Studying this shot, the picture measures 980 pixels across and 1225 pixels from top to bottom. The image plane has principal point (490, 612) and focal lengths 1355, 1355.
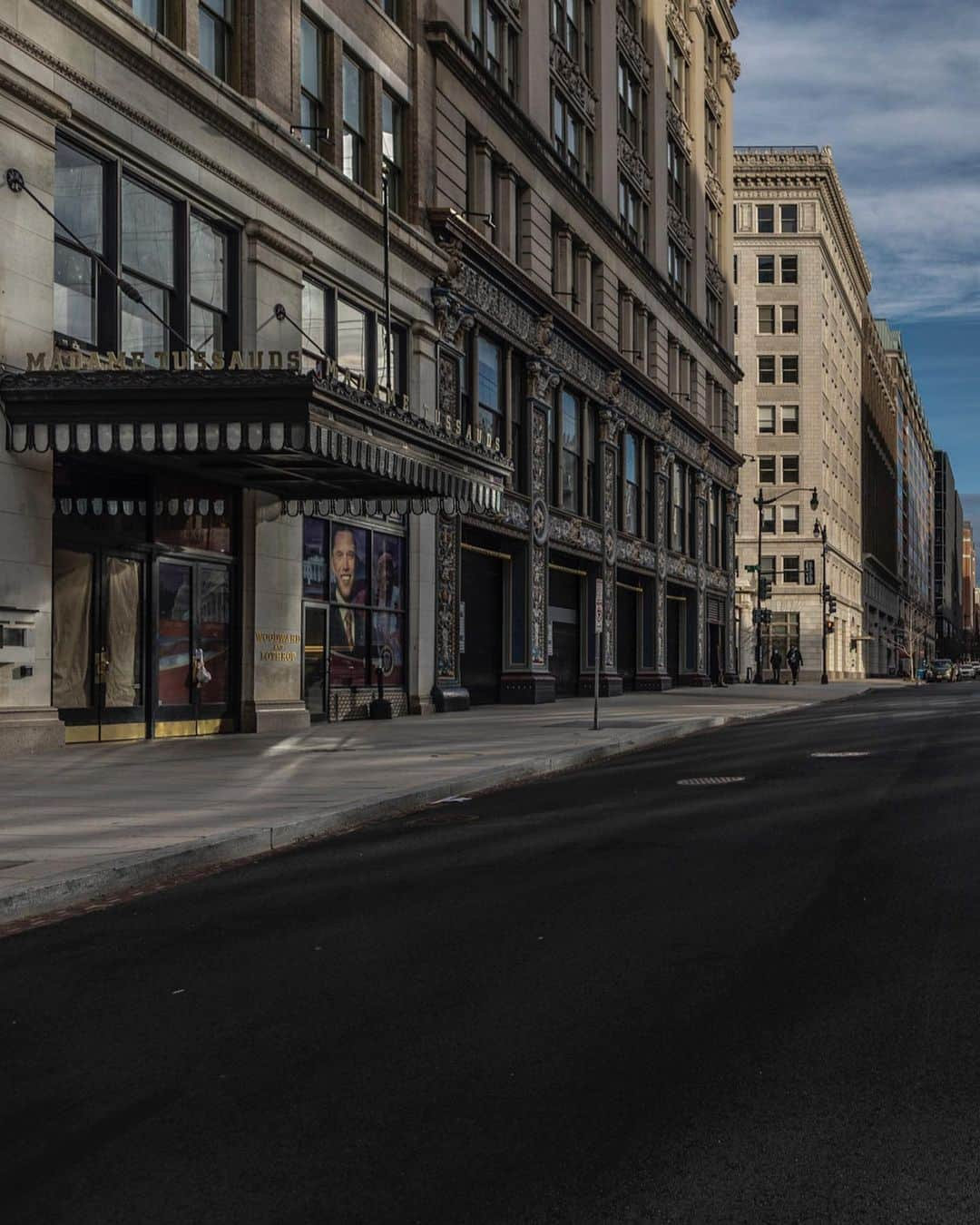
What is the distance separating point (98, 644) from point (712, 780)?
886 cm

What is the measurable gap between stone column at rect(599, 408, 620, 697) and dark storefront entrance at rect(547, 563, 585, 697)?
32.8 inches

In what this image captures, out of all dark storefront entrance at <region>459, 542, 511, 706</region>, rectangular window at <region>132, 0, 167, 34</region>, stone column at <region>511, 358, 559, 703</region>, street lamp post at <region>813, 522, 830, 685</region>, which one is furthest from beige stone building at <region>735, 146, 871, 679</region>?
rectangular window at <region>132, 0, 167, 34</region>

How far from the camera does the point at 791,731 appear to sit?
24531mm

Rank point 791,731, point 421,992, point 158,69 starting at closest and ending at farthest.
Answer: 1. point 421,992
2. point 158,69
3. point 791,731

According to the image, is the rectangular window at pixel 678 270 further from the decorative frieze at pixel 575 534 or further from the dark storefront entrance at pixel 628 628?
the decorative frieze at pixel 575 534

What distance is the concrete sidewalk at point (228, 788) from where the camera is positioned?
8.98 m

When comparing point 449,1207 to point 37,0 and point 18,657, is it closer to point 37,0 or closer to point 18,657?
point 18,657

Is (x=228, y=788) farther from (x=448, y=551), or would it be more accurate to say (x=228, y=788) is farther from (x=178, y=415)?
(x=448, y=551)

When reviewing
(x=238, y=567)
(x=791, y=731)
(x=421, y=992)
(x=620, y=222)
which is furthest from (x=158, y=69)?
(x=620, y=222)

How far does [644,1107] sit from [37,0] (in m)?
16.7

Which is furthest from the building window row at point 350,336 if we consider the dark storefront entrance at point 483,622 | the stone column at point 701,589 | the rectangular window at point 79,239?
the stone column at point 701,589

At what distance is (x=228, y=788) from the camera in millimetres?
13594

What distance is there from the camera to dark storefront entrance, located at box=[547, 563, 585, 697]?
38.8 metres

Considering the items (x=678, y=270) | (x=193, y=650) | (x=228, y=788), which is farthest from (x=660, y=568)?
(x=228, y=788)
